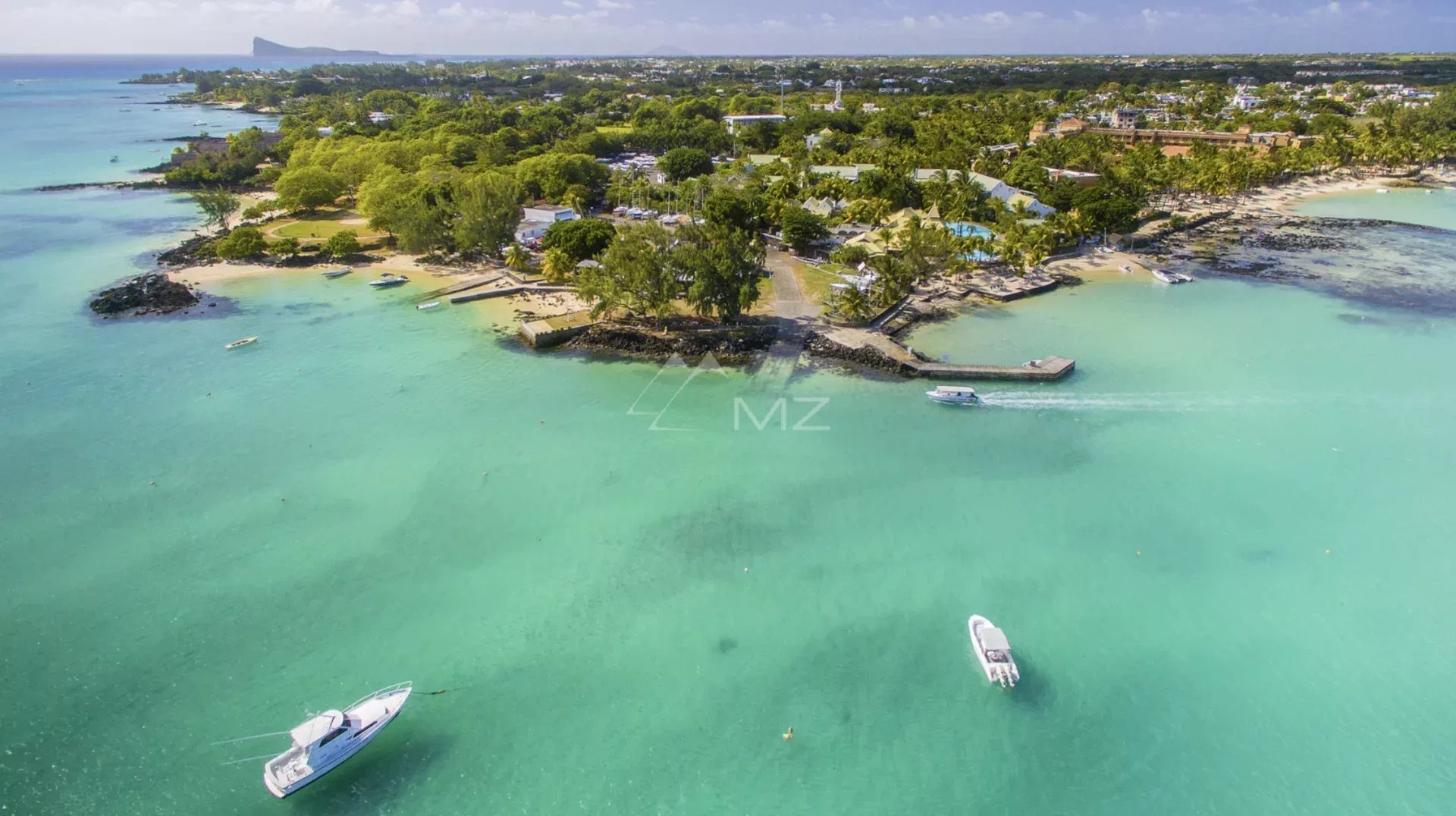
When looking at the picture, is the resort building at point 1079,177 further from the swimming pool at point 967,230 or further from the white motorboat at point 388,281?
the white motorboat at point 388,281

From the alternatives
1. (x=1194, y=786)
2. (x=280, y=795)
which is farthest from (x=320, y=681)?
(x=1194, y=786)

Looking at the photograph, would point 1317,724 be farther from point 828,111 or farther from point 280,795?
point 828,111

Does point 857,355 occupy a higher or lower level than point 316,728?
higher

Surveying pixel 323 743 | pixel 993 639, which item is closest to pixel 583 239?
pixel 323 743

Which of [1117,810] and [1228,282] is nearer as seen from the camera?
[1117,810]

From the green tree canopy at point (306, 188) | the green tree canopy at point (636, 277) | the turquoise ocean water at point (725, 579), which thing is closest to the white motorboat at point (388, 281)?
the turquoise ocean water at point (725, 579)
